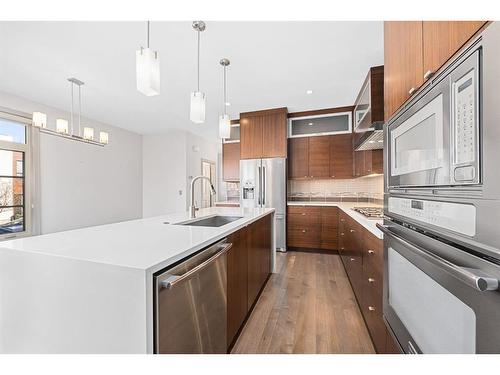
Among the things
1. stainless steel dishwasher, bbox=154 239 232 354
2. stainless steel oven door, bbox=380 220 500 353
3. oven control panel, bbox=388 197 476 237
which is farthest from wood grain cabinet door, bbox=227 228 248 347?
oven control panel, bbox=388 197 476 237

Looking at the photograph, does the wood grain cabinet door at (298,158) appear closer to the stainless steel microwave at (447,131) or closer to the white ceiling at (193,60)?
the white ceiling at (193,60)

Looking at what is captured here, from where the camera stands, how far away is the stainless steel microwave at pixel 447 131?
501mm

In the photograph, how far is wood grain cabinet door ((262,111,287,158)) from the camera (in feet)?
13.5

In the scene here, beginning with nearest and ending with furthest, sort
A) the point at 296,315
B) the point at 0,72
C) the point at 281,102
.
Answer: the point at 296,315 < the point at 0,72 < the point at 281,102

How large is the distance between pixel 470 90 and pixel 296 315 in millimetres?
1991

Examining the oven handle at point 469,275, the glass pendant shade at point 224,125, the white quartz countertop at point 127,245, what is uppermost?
the glass pendant shade at point 224,125

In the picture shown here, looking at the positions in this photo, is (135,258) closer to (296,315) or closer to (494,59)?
(494,59)

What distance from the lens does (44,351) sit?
895 mm

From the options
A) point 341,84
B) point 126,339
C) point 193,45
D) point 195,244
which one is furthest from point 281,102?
point 126,339

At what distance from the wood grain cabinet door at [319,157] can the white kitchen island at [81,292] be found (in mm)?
3410

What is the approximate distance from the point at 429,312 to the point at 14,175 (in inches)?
198

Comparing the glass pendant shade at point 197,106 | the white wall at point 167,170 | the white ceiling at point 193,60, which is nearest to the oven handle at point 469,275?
the glass pendant shade at point 197,106

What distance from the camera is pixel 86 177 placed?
14.6 feet

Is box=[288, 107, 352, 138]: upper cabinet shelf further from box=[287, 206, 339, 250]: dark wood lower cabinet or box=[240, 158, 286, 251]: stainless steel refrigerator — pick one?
box=[287, 206, 339, 250]: dark wood lower cabinet
